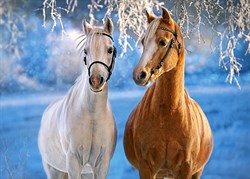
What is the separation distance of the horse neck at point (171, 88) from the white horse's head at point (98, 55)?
22 centimetres

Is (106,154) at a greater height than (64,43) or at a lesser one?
lesser

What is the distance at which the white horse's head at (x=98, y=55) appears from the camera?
5.84 feet

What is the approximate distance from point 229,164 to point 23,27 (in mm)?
1544

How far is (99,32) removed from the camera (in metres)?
1.86

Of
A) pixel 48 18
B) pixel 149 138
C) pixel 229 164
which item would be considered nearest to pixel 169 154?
pixel 149 138

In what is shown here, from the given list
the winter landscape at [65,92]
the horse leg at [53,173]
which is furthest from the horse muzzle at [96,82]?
the winter landscape at [65,92]

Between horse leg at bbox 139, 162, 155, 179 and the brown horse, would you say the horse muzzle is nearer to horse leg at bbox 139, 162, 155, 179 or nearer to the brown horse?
the brown horse

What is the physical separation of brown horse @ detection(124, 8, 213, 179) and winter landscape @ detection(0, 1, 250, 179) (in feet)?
3.31

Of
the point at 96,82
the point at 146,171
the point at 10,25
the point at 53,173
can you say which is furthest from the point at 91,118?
the point at 10,25

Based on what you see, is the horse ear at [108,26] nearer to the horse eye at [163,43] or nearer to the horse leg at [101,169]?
the horse eye at [163,43]

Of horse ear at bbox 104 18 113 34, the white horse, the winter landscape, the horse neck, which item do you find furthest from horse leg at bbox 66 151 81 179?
the winter landscape

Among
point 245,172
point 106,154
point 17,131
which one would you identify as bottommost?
point 245,172

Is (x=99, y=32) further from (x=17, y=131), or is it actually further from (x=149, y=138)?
(x=17, y=131)

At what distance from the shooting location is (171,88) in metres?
1.74
